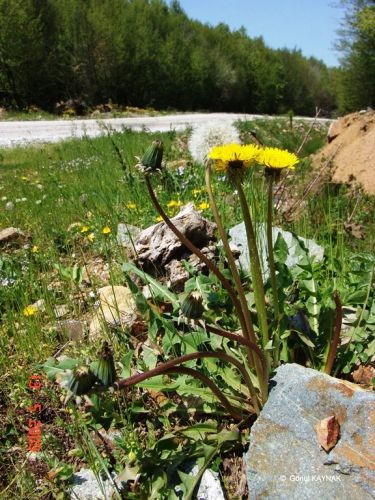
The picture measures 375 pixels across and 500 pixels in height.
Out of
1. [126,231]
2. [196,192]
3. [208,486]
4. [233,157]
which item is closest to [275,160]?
[233,157]

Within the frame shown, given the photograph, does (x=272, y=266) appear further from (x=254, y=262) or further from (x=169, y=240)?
(x=169, y=240)

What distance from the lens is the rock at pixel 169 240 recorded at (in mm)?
3061

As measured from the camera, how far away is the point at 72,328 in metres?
2.70

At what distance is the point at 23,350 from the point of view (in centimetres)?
257

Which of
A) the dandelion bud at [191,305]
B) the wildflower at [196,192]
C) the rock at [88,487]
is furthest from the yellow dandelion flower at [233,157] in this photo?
the wildflower at [196,192]

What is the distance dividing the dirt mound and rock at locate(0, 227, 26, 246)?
3.12 m

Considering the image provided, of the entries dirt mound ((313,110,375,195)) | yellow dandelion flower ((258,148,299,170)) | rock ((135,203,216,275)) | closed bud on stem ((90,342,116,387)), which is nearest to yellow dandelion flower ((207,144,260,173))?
yellow dandelion flower ((258,148,299,170))

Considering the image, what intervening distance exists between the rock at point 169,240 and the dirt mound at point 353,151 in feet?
7.64

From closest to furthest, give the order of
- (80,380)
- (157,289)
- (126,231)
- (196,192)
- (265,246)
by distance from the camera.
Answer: (80,380) → (157,289) → (265,246) → (126,231) → (196,192)

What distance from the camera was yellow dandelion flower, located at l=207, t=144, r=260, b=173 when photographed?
1.64 metres

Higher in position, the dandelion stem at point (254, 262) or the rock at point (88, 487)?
the dandelion stem at point (254, 262)

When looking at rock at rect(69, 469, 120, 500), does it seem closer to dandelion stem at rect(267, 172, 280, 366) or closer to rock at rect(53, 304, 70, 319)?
dandelion stem at rect(267, 172, 280, 366)

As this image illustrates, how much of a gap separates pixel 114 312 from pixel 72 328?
0.82 ft

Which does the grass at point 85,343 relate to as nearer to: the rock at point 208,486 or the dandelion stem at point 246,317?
the rock at point 208,486
